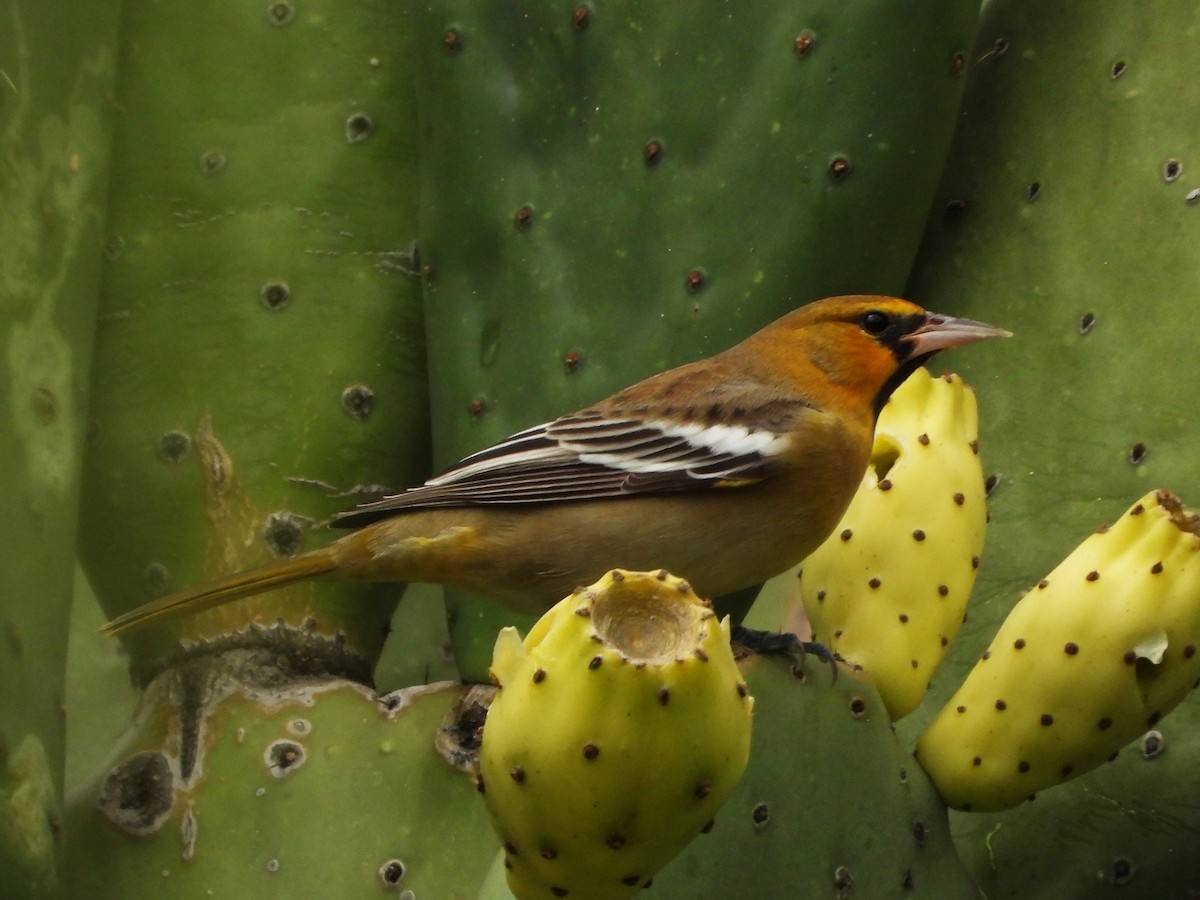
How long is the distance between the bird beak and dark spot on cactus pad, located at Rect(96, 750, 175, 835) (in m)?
1.34

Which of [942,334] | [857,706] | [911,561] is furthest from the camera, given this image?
[942,334]

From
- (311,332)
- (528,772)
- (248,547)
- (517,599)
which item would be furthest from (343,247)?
(528,772)

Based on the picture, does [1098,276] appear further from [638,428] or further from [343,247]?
[343,247]

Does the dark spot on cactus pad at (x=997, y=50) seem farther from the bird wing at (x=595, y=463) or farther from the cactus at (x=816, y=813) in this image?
the cactus at (x=816, y=813)

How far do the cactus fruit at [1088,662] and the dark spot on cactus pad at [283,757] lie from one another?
969 mm

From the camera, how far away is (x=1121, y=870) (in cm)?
244

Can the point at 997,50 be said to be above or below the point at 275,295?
above

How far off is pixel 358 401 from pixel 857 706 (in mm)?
1112

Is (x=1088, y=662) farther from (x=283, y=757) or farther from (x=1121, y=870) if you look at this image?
(x=283, y=757)

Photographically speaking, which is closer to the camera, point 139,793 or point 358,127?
point 139,793

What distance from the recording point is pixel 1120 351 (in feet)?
8.48

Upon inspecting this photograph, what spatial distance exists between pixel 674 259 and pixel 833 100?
0.34 m

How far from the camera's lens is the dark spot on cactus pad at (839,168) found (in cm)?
247

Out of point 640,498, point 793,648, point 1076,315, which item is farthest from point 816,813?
point 1076,315
